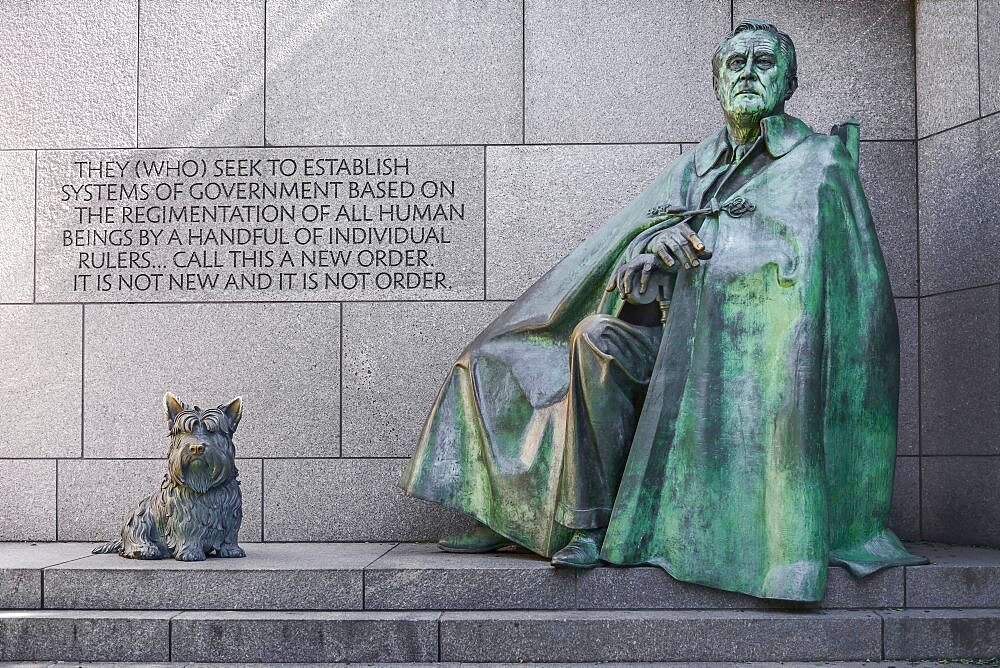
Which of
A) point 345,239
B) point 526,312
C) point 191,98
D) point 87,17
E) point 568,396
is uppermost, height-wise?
point 87,17

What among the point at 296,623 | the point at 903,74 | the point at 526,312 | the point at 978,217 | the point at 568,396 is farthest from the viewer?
the point at 903,74

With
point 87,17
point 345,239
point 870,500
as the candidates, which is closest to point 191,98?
point 87,17

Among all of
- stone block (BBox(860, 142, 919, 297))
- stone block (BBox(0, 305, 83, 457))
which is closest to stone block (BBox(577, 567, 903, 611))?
stone block (BBox(860, 142, 919, 297))

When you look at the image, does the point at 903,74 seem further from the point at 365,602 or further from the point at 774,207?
the point at 365,602

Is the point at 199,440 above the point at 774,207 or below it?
below

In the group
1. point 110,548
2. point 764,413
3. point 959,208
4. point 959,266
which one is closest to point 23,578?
point 110,548

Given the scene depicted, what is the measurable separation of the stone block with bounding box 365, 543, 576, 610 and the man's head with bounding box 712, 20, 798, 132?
2.70 m

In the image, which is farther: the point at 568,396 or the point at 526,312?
the point at 526,312

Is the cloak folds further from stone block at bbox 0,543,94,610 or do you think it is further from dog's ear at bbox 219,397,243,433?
stone block at bbox 0,543,94,610

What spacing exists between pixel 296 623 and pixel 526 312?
219 centimetres

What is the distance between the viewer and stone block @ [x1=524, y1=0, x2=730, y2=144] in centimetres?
831

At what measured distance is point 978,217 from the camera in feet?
24.7

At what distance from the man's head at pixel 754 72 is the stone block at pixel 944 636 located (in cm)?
276

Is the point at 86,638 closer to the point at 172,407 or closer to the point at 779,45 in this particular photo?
the point at 172,407
